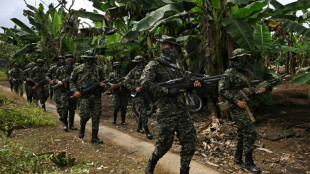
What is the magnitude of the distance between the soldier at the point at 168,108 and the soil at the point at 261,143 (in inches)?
43.3

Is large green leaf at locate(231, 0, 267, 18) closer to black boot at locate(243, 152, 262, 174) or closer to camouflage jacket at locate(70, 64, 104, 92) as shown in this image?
black boot at locate(243, 152, 262, 174)

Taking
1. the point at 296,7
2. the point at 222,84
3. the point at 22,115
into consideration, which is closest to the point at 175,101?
the point at 222,84

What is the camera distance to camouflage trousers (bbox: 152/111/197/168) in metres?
3.83

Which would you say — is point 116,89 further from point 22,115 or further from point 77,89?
point 22,115

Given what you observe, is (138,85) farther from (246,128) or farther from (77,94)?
(246,128)

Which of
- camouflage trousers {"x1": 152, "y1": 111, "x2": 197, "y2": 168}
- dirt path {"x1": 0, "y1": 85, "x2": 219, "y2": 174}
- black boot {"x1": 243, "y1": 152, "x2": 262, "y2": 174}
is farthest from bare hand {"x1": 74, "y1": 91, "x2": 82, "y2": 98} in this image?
black boot {"x1": 243, "y1": 152, "x2": 262, "y2": 174}

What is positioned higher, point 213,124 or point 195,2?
point 195,2

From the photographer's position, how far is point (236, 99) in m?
4.72

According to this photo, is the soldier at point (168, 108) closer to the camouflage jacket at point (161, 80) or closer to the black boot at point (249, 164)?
the camouflage jacket at point (161, 80)

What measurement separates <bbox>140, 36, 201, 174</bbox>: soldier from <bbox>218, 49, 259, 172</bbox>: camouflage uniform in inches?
48.4

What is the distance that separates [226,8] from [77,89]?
4.59 meters

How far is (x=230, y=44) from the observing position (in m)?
7.05

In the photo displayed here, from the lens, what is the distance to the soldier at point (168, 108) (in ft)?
12.5

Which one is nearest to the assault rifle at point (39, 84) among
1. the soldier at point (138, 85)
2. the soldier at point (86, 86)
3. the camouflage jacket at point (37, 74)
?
the camouflage jacket at point (37, 74)
